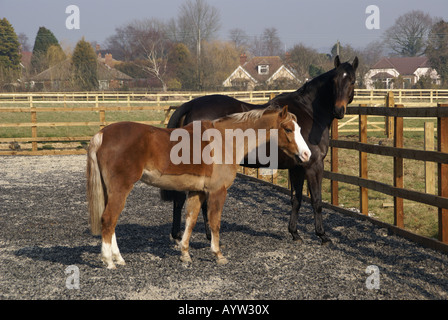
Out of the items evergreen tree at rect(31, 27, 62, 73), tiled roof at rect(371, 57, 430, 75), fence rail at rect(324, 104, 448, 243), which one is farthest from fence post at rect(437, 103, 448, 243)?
tiled roof at rect(371, 57, 430, 75)

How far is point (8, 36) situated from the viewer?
60062mm

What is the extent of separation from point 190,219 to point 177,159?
2.21 ft

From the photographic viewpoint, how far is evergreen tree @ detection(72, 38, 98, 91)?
46.2 m

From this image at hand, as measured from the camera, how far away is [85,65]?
47688 millimetres

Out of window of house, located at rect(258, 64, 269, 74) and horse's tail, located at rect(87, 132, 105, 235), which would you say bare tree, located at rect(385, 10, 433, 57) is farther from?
horse's tail, located at rect(87, 132, 105, 235)

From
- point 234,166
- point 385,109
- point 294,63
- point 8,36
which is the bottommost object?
point 234,166

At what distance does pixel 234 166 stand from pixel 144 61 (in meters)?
57.3

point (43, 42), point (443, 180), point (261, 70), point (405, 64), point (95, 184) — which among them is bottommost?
point (443, 180)

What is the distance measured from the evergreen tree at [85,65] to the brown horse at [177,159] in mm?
42479

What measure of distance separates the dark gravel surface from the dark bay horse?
18.7 inches

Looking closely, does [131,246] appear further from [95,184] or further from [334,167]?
[334,167]

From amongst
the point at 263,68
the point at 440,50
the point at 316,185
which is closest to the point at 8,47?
the point at 263,68
